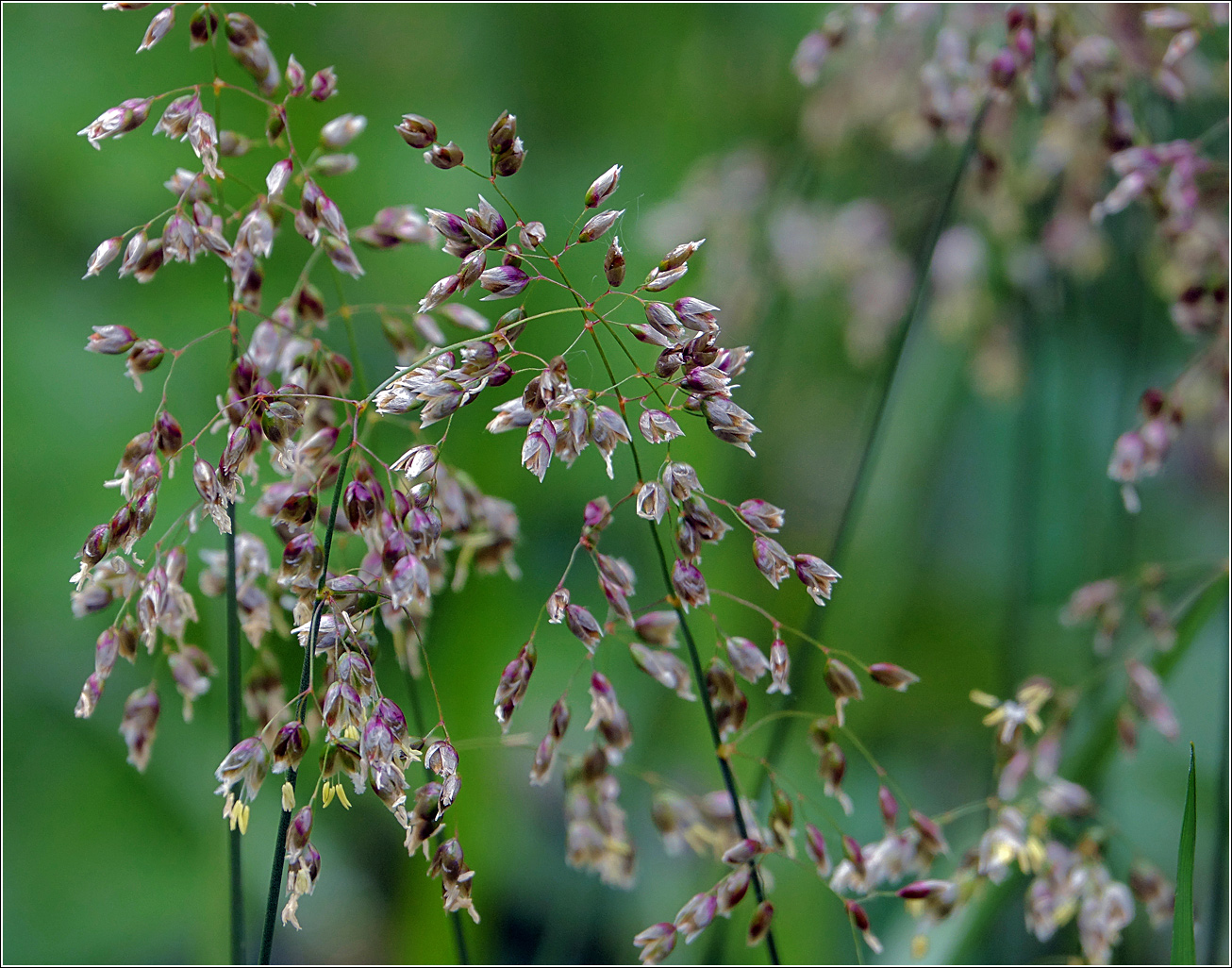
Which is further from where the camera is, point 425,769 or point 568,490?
point 568,490

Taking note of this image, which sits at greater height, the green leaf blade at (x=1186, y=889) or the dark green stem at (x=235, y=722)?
the dark green stem at (x=235, y=722)

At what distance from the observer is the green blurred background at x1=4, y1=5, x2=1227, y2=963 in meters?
0.90

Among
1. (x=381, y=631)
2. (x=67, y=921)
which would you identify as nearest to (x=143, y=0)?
(x=381, y=631)

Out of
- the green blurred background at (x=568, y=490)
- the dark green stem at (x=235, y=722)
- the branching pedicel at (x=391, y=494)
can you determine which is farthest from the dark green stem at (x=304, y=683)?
the green blurred background at (x=568, y=490)

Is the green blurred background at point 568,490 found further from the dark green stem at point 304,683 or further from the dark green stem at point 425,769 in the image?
the dark green stem at point 304,683

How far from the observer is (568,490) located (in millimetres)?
1029

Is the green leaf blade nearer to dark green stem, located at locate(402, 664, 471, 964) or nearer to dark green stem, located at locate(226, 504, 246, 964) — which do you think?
dark green stem, located at locate(402, 664, 471, 964)

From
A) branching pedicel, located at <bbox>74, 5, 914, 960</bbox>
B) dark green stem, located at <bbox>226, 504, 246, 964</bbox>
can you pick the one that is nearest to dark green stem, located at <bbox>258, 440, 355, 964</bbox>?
branching pedicel, located at <bbox>74, 5, 914, 960</bbox>

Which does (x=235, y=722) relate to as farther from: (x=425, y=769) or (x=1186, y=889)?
(x=1186, y=889)

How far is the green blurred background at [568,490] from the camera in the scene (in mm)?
896

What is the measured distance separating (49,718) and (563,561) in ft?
2.06

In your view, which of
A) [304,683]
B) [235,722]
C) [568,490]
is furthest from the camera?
[568,490]

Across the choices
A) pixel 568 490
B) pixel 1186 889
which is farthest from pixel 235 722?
pixel 1186 889

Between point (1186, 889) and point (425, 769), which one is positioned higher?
point (425, 769)
